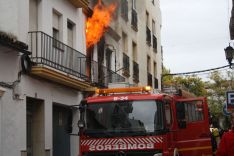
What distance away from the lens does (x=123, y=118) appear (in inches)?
445

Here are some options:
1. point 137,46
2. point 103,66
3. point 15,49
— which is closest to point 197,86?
point 137,46

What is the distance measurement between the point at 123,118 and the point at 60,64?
20.5ft

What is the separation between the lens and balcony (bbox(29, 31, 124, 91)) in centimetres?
1541

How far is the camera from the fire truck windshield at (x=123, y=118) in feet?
36.6

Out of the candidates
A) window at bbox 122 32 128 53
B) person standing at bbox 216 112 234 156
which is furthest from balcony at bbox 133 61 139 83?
person standing at bbox 216 112 234 156

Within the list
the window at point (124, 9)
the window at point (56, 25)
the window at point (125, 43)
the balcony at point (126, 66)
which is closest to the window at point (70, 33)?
the window at point (56, 25)

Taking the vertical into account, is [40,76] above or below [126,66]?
below

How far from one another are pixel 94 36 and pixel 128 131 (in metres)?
11.6

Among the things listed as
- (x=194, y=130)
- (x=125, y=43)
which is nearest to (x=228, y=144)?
(x=194, y=130)

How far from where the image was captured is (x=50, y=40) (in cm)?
1627

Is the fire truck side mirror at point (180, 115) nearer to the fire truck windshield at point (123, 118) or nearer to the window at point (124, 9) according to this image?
the fire truck windshield at point (123, 118)

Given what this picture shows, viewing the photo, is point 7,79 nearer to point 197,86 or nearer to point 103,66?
point 103,66

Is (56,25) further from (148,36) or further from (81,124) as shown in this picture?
(148,36)

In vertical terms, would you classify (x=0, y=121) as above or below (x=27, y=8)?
below
